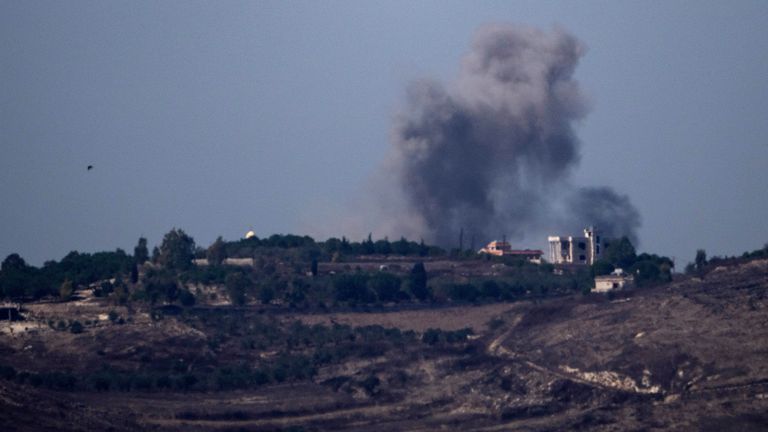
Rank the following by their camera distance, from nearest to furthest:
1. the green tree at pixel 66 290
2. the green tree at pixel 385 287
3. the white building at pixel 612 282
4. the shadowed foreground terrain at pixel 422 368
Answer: the shadowed foreground terrain at pixel 422 368 < the white building at pixel 612 282 < the green tree at pixel 66 290 < the green tree at pixel 385 287

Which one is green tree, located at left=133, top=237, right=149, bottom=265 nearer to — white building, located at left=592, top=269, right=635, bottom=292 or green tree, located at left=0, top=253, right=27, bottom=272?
green tree, located at left=0, top=253, right=27, bottom=272

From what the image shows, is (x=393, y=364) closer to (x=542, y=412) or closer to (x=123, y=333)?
(x=542, y=412)

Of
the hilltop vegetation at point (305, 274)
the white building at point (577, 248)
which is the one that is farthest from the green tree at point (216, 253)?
the white building at point (577, 248)

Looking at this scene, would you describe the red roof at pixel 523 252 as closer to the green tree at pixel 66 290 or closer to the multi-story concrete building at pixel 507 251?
the multi-story concrete building at pixel 507 251

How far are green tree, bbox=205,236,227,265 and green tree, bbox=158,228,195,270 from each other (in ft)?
5.20

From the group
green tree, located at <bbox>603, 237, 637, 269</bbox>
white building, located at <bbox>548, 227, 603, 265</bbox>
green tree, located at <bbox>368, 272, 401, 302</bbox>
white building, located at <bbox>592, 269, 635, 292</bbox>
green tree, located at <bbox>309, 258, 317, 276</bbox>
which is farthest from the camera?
white building, located at <bbox>548, 227, 603, 265</bbox>

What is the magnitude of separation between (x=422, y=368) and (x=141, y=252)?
148ft

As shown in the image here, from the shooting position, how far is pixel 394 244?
379 ft

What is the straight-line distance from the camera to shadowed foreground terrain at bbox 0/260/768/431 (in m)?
57.6

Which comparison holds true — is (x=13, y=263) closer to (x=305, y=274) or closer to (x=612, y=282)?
(x=305, y=274)

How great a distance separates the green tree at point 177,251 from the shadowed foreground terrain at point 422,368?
1637cm

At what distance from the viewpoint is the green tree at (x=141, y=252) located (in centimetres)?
10729

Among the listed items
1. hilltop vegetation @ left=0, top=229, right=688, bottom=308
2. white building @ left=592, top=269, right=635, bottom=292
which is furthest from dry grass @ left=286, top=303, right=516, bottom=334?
white building @ left=592, top=269, right=635, bottom=292

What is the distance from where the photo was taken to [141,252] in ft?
356
